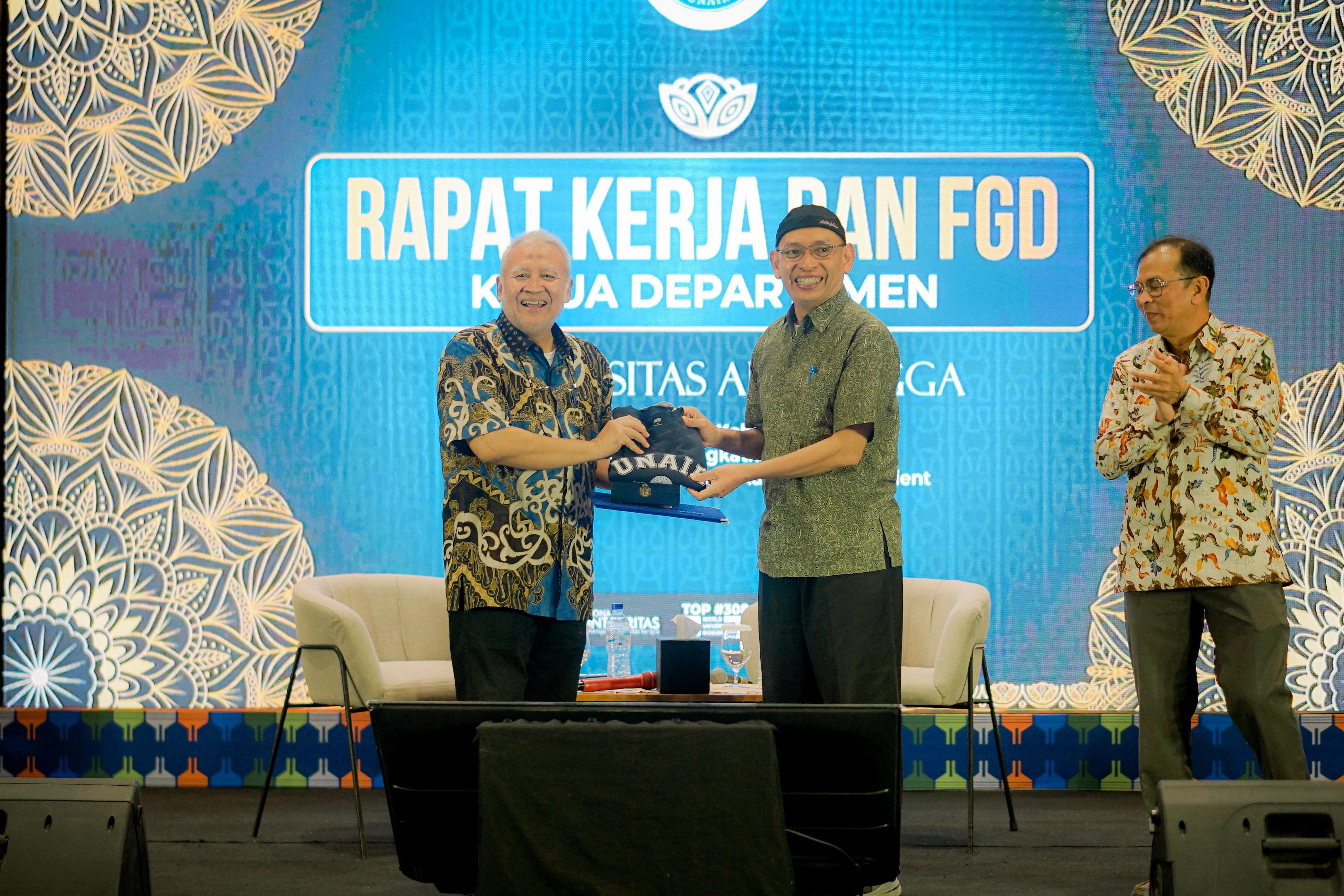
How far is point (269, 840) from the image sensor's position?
11.6 feet

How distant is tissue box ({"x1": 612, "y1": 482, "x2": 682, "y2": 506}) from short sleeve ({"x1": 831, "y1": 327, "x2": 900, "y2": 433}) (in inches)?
18.5

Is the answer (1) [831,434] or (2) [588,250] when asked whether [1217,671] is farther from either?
(2) [588,250]

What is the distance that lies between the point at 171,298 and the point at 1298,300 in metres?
4.49

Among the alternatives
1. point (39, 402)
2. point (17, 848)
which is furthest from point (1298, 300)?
point (39, 402)

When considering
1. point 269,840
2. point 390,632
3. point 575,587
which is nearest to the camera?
point 575,587

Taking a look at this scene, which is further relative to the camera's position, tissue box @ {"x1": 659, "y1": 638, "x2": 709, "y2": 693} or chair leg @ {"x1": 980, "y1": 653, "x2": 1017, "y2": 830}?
chair leg @ {"x1": 980, "y1": 653, "x2": 1017, "y2": 830}

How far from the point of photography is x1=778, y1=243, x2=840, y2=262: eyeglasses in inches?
101

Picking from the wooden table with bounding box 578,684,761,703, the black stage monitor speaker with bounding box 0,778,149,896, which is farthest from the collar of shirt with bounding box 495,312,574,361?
the black stage monitor speaker with bounding box 0,778,149,896

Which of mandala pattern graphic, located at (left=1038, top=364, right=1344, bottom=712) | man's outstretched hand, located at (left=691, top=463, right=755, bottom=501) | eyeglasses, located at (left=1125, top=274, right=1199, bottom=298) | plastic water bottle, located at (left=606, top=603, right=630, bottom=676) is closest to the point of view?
man's outstretched hand, located at (left=691, top=463, right=755, bottom=501)

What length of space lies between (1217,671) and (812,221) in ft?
4.90

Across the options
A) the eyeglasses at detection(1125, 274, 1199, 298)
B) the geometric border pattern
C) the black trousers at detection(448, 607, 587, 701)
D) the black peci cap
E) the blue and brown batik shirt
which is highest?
the black peci cap

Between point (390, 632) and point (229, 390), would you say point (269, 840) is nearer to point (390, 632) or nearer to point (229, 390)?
point (390, 632)

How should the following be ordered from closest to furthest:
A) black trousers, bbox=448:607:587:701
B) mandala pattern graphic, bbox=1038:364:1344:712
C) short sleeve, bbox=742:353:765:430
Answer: black trousers, bbox=448:607:587:701, short sleeve, bbox=742:353:765:430, mandala pattern graphic, bbox=1038:364:1344:712

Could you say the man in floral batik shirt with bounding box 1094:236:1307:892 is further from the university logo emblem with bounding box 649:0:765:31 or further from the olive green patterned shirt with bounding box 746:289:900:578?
the university logo emblem with bounding box 649:0:765:31
